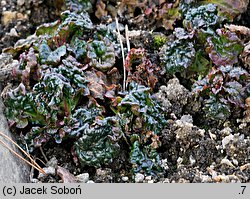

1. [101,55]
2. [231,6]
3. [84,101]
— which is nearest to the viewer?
[84,101]

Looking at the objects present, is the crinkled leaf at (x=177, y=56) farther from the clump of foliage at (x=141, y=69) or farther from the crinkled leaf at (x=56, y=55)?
the crinkled leaf at (x=56, y=55)

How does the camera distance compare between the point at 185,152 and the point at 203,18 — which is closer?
the point at 185,152

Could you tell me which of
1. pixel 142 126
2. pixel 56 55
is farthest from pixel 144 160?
pixel 56 55

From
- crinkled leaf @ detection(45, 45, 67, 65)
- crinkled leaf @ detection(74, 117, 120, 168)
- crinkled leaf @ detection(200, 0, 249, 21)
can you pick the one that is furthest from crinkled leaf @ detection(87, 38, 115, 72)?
crinkled leaf @ detection(200, 0, 249, 21)

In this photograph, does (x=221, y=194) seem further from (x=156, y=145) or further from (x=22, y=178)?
(x=22, y=178)

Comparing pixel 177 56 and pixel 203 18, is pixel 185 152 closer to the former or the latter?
pixel 177 56

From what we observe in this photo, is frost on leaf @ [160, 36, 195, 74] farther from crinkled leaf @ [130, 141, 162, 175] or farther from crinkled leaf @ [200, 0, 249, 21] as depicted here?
crinkled leaf @ [130, 141, 162, 175]

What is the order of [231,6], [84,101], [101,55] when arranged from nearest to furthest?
1. [84,101]
2. [101,55]
3. [231,6]
